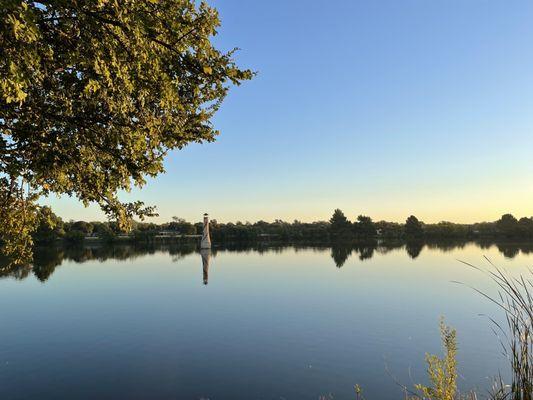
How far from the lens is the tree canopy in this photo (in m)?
4.98

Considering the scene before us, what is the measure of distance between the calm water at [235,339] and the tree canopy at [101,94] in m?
7.41

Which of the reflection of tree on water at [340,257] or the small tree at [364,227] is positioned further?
the small tree at [364,227]

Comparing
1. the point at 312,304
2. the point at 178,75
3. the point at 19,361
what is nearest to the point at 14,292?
the point at 19,361

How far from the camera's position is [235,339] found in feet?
58.9

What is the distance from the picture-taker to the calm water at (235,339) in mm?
12602

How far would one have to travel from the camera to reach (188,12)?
22.5 feet

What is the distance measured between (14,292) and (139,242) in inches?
4644

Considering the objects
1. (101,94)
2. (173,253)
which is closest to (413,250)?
(173,253)

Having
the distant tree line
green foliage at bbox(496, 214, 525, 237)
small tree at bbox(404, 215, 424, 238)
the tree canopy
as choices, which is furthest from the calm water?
small tree at bbox(404, 215, 424, 238)

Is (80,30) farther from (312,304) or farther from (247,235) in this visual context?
(247,235)

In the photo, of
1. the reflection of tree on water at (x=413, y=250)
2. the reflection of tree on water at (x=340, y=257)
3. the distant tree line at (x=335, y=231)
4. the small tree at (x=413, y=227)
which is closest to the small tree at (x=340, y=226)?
the distant tree line at (x=335, y=231)

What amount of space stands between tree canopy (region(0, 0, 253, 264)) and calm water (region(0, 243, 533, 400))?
24.3ft

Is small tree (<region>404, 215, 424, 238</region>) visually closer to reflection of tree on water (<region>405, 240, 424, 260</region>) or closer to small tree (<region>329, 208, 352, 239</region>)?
small tree (<region>329, 208, 352, 239</region>)

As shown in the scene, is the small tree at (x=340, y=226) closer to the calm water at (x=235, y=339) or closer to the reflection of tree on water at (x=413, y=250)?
the reflection of tree on water at (x=413, y=250)
